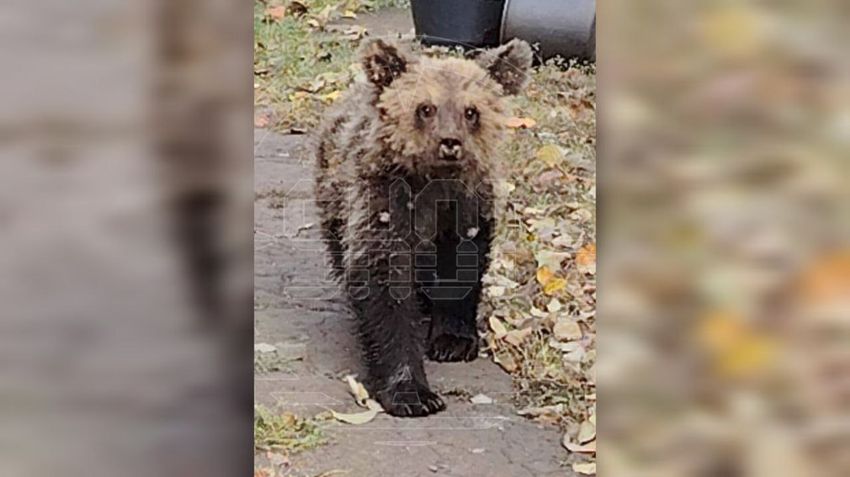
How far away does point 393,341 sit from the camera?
85 cm

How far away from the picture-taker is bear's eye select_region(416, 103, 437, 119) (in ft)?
2.73

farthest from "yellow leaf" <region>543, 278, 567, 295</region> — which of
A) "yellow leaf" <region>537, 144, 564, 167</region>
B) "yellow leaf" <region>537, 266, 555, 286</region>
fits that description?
"yellow leaf" <region>537, 144, 564, 167</region>

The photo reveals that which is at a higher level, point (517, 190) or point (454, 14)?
point (454, 14)

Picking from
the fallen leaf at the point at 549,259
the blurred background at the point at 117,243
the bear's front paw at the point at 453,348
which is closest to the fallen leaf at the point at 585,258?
the fallen leaf at the point at 549,259

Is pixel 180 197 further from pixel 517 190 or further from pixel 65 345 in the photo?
pixel 517 190

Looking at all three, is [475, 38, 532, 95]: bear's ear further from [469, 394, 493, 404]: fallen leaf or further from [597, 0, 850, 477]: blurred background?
[469, 394, 493, 404]: fallen leaf

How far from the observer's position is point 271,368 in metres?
0.83

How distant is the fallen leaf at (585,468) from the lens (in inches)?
33.0

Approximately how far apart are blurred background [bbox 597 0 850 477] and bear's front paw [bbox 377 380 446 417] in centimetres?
18

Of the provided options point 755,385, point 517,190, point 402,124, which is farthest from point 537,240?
point 755,385

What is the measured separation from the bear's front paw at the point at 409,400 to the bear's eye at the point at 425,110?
0.88ft

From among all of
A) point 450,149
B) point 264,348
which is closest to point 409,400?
point 264,348

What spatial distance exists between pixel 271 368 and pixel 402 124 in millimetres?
278

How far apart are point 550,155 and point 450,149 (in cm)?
10
